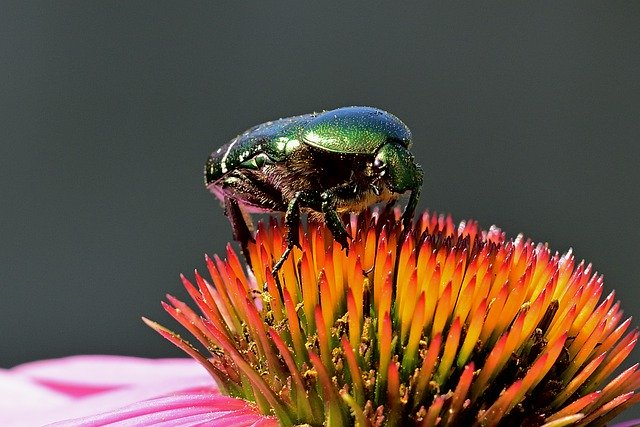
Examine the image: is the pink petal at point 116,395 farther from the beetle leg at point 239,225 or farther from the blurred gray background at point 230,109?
the blurred gray background at point 230,109

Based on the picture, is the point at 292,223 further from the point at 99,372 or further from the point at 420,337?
the point at 99,372

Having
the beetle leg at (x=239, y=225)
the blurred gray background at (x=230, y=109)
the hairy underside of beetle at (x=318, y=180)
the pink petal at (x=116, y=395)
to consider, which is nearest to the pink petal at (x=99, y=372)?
the pink petal at (x=116, y=395)

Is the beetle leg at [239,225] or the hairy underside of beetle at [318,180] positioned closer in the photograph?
the hairy underside of beetle at [318,180]

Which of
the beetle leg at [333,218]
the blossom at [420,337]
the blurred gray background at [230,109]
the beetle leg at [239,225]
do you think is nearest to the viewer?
the blossom at [420,337]

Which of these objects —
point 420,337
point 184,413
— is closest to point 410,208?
point 420,337

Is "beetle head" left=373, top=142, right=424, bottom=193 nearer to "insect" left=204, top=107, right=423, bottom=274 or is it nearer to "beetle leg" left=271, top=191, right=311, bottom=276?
"insect" left=204, top=107, right=423, bottom=274

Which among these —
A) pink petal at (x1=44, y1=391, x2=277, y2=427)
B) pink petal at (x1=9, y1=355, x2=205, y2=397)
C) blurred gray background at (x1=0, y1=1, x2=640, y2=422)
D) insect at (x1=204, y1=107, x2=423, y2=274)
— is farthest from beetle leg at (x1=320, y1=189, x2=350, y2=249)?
blurred gray background at (x1=0, y1=1, x2=640, y2=422)
